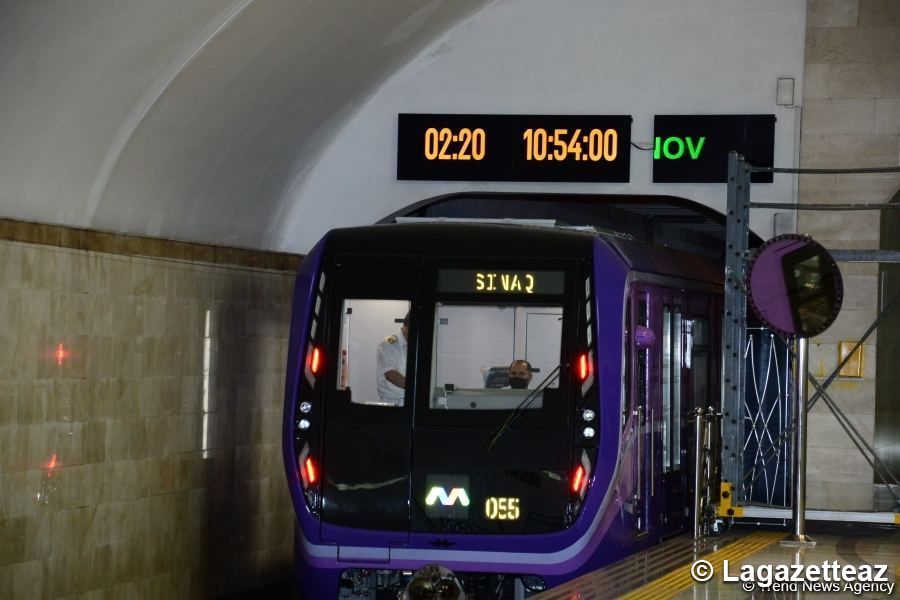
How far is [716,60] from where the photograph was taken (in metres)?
14.4

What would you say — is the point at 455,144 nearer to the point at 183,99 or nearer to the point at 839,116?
the point at 839,116

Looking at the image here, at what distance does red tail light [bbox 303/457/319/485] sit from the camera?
10.6 metres

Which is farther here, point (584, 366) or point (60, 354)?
point (60, 354)

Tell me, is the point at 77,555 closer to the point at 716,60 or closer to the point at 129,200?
the point at 129,200

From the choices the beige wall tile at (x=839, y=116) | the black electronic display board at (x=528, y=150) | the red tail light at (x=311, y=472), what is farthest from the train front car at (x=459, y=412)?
the beige wall tile at (x=839, y=116)

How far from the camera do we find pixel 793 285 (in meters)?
9.31

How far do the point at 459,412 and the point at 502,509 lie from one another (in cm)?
69

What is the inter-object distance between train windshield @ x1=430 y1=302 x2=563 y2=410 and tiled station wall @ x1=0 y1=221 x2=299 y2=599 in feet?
7.97

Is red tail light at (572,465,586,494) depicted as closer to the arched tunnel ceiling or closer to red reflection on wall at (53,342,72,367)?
red reflection on wall at (53,342,72,367)

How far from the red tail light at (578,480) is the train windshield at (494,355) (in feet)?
1.61

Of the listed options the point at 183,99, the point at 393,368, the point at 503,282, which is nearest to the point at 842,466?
the point at 503,282

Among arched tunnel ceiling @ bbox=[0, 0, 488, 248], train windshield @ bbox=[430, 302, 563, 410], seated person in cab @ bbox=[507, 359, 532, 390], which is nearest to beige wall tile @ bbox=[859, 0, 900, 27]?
arched tunnel ceiling @ bbox=[0, 0, 488, 248]

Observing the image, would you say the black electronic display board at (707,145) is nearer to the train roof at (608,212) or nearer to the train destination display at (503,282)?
the train roof at (608,212)

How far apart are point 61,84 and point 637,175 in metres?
6.18
